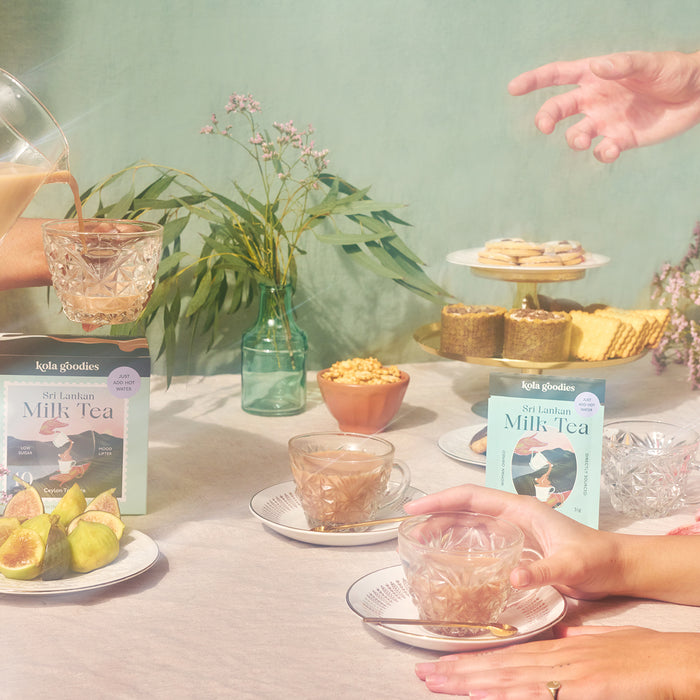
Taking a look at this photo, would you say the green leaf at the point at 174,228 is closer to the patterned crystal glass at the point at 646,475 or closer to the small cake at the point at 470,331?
the small cake at the point at 470,331

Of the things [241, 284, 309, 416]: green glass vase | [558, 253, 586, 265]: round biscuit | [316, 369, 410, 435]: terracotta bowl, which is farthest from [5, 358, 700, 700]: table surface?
[558, 253, 586, 265]: round biscuit

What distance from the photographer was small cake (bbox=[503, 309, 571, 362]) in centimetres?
159

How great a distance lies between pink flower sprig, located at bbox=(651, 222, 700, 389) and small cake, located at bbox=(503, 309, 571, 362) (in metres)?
0.43

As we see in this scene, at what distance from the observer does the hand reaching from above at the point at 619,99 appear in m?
2.09

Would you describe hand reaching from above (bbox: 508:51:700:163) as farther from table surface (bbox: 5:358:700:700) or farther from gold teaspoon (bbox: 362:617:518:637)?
gold teaspoon (bbox: 362:617:518:637)

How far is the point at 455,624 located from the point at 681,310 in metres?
1.68

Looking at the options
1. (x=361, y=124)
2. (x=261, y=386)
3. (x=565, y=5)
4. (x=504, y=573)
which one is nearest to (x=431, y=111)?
(x=361, y=124)

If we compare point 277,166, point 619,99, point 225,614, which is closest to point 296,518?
point 225,614

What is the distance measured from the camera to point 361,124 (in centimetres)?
202

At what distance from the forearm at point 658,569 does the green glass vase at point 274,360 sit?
2.79 ft

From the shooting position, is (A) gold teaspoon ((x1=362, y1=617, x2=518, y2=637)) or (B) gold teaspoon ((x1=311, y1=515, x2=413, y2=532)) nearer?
(A) gold teaspoon ((x1=362, y1=617, x2=518, y2=637))

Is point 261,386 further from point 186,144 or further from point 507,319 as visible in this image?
point 186,144

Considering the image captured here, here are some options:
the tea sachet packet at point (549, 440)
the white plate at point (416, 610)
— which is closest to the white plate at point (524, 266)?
the tea sachet packet at point (549, 440)

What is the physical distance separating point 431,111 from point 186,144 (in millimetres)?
586
